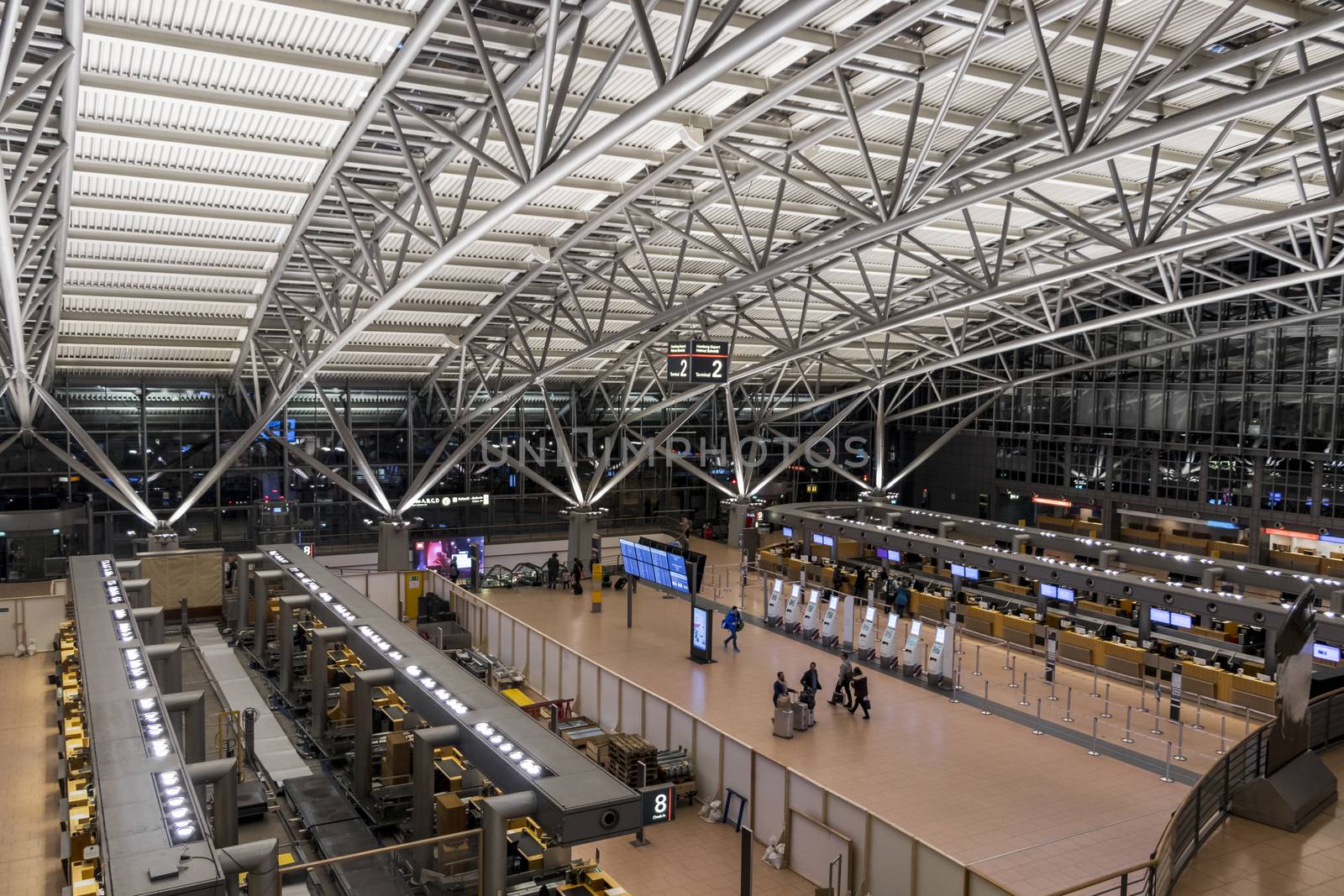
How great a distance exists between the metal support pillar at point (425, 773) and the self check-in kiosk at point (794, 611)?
15615 mm

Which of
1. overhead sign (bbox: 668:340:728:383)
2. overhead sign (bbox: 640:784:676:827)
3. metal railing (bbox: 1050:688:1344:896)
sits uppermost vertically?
overhead sign (bbox: 668:340:728:383)

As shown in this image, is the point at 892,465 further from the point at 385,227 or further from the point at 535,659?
the point at 385,227

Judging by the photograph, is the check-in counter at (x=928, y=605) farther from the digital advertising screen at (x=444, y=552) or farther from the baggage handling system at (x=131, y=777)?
the baggage handling system at (x=131, y=777)

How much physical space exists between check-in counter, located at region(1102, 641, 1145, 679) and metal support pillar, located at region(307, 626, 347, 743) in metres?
16.0

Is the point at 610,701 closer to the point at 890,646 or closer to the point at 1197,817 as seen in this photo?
the point at 890,646

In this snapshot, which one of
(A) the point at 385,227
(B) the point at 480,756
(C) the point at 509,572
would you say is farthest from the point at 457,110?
(C) the point at 509,572

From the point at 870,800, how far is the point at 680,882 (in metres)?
4.03

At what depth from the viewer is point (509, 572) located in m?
34.4

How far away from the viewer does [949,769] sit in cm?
1741

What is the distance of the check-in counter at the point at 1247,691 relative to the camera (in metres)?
20.1

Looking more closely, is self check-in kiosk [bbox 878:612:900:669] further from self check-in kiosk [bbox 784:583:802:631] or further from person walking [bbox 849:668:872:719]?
person walking [bbox 849:668:872:719]

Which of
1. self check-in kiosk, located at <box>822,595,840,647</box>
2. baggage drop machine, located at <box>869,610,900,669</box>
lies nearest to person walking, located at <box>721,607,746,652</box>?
self check-in kiosk, located at <box>822,595,840,647</box>

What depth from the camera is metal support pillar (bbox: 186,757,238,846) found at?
35.2ft

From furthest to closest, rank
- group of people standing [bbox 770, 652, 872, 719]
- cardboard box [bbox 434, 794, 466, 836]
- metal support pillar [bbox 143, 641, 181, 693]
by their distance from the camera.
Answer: group of people standing [bbox 770, 652, 872, 719] < metal support pillar [bbox 143, 641, 181, 693] < cardboard box [bbox 434, 794, 466, 836]
